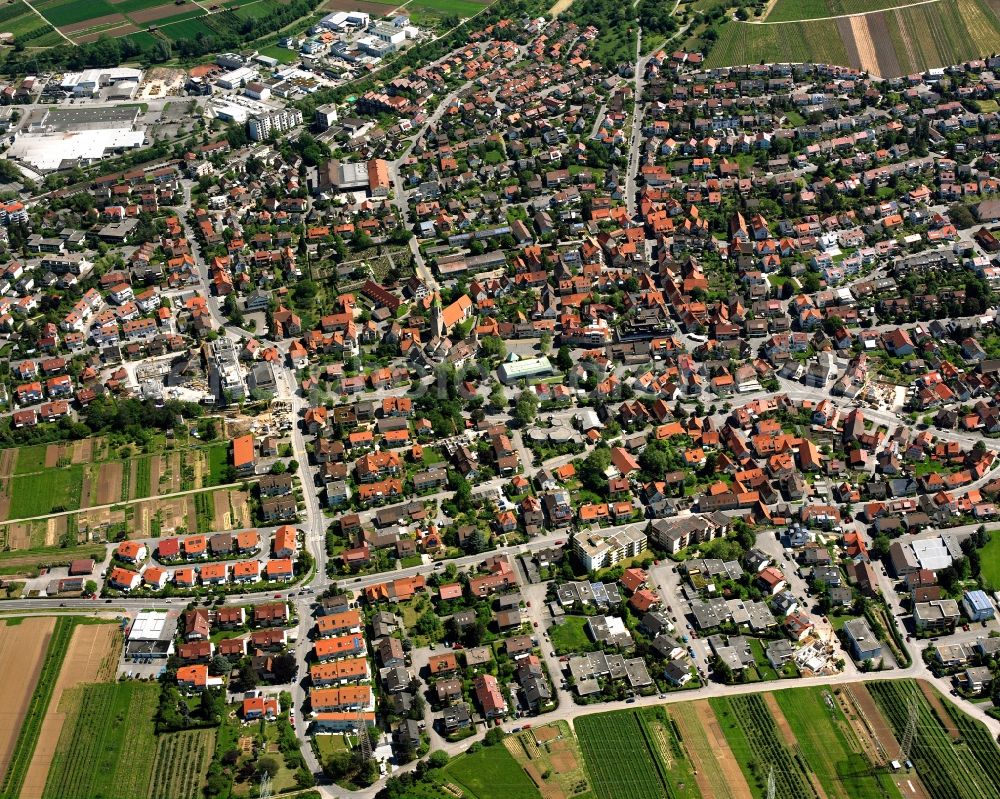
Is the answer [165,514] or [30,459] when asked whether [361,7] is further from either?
[165,514]

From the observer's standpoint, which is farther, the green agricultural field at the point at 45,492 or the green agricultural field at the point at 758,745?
the green agricultural field at the point at 45,492

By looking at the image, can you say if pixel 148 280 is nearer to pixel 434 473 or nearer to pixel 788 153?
pixel 434 473

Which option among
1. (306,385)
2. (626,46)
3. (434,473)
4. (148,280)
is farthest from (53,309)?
(626,46)

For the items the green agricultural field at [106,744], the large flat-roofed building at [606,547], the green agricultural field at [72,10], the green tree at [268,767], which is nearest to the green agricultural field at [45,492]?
the green agricultural field at [106,744]

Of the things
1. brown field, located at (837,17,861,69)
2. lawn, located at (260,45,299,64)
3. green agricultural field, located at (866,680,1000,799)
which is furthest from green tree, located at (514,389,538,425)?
lawn, located at (260,45,299,64)

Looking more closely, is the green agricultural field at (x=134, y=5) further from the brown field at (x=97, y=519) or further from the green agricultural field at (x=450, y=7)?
the brown field at (x=97, y=519)

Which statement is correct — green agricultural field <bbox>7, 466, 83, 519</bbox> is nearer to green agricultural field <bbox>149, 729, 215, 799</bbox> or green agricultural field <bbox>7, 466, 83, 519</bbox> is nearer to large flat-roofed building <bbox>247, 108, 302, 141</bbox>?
green agricultural field <bbox>149, 729, 215, 799</bbox>
